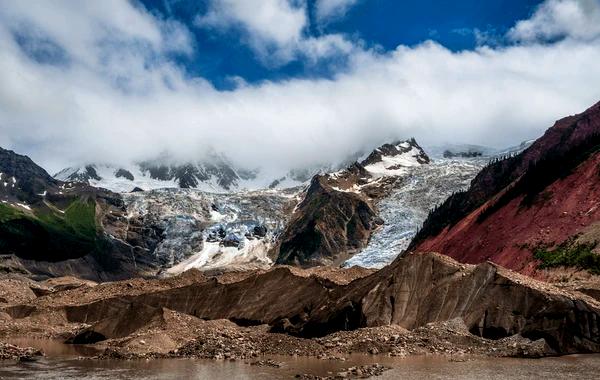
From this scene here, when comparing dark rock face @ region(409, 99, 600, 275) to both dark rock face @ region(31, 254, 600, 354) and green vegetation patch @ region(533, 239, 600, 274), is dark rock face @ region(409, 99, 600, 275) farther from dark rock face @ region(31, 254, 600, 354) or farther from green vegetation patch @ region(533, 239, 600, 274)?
dark rock face @ region(31, 254, 600, 354)

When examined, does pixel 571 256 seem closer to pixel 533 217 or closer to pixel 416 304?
pixel 533 217

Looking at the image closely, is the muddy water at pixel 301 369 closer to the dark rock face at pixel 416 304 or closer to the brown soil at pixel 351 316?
the brown soil at pixel 351 316

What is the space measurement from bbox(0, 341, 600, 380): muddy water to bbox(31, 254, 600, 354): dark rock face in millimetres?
3069

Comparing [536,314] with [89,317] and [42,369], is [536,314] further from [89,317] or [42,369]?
[89,317]

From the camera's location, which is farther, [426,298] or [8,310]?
[8,310]

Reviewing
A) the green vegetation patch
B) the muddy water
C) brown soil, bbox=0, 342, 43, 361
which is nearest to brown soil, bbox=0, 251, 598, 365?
the muddy water

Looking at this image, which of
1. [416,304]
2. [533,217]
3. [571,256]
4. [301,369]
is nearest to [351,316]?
[416,304]

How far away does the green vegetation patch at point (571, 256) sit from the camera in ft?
209

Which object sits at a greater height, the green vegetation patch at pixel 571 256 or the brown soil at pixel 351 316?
the green vegetation patch at pixel 571 256

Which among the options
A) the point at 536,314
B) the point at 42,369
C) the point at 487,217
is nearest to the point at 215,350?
the point at 42,369

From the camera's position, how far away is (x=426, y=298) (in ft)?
149

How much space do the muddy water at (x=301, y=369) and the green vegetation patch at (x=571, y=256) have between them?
2932cm

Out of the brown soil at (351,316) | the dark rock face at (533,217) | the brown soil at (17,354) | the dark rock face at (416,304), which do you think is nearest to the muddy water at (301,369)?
the brown soil at (17,354)

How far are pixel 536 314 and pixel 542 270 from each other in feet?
118
